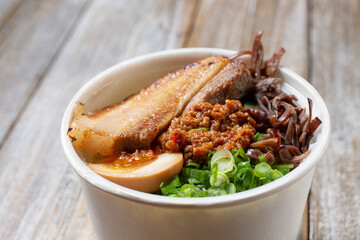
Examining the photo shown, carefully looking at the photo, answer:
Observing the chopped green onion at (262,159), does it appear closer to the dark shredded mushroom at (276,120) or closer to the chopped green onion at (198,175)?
the dark shredded mushroom at (276,120)

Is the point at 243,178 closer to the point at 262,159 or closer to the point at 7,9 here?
the point at 262,159

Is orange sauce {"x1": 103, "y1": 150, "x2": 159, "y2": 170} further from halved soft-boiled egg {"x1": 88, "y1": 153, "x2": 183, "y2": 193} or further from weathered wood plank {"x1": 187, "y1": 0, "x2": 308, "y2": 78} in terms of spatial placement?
weathered wood plank {"x1": 187, "y1": 0, "x2": 308, "y2": 78}

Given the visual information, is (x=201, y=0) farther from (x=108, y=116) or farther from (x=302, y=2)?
(x=108, y=116)

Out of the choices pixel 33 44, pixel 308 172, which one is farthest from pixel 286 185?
pixel 33 44

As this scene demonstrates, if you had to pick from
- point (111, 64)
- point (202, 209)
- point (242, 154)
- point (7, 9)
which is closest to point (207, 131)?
point (242, 154)

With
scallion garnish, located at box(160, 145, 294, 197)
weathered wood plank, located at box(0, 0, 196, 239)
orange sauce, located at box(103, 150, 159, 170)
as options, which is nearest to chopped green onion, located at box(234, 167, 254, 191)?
scallion garnish, located at box(160, 145, 294, 197)

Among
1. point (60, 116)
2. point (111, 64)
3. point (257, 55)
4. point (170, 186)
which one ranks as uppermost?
point (257, 55)
